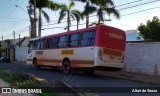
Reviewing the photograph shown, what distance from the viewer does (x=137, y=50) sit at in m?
23.7

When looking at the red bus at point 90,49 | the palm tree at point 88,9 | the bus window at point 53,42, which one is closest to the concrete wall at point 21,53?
the palm tree at point 88,9

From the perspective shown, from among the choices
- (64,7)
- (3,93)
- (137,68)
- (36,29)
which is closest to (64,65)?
(137,68)

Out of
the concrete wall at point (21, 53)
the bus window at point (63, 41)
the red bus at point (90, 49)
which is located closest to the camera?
the red bus at point (90, 49)

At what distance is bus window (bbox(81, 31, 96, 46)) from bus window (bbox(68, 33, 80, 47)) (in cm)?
67

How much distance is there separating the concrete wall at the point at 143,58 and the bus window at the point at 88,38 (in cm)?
456

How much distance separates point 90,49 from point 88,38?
795mm

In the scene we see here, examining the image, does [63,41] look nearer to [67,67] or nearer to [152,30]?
[67,67]

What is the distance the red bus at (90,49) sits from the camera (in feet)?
64.9

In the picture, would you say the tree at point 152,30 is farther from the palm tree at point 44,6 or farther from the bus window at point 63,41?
the bus window at point 63,41

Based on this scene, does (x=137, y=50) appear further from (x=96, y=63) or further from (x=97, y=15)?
(x=97, y=15)

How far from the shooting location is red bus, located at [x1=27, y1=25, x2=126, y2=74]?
1978 cm

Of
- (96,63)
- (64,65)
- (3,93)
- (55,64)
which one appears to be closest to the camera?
(3,93)

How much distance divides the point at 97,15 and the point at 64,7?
10.5 m

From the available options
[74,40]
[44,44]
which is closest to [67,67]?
[74,40]
